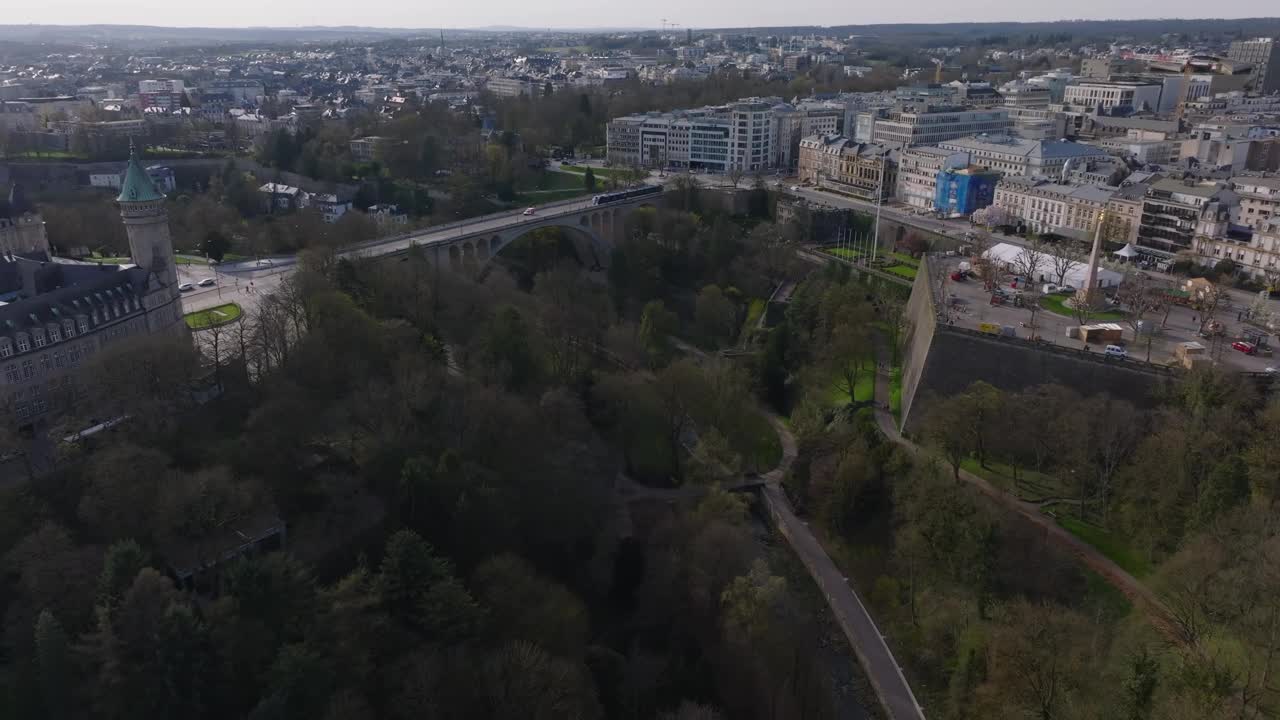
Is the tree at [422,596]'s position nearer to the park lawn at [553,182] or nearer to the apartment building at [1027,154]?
the park lawn at [553,182]

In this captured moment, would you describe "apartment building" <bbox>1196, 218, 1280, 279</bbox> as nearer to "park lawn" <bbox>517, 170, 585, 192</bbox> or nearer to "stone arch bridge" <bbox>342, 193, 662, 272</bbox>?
"stone arch bridge" <bbox>342, 193, 662, 272</bbox>

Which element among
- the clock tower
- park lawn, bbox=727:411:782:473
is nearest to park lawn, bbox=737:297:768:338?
park lawn, bbox=727:411:782:473

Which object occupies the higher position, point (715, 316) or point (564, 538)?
point (564, 538)

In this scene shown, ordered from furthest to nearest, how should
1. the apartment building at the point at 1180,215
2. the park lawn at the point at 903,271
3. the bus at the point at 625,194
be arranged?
the bus at the point at 625,194 → the park lawn at the point at 903,271 → the apartment building at the point at 1180,215

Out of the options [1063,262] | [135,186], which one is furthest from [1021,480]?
[135,186]

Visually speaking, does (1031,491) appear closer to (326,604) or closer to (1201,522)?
(1201,522)

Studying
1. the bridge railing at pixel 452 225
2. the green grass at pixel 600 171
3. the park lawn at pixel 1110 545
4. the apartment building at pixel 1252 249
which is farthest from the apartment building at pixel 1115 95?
the park lawn at pixel 1110 545

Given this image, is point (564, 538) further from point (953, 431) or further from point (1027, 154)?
point (1027, 154)
